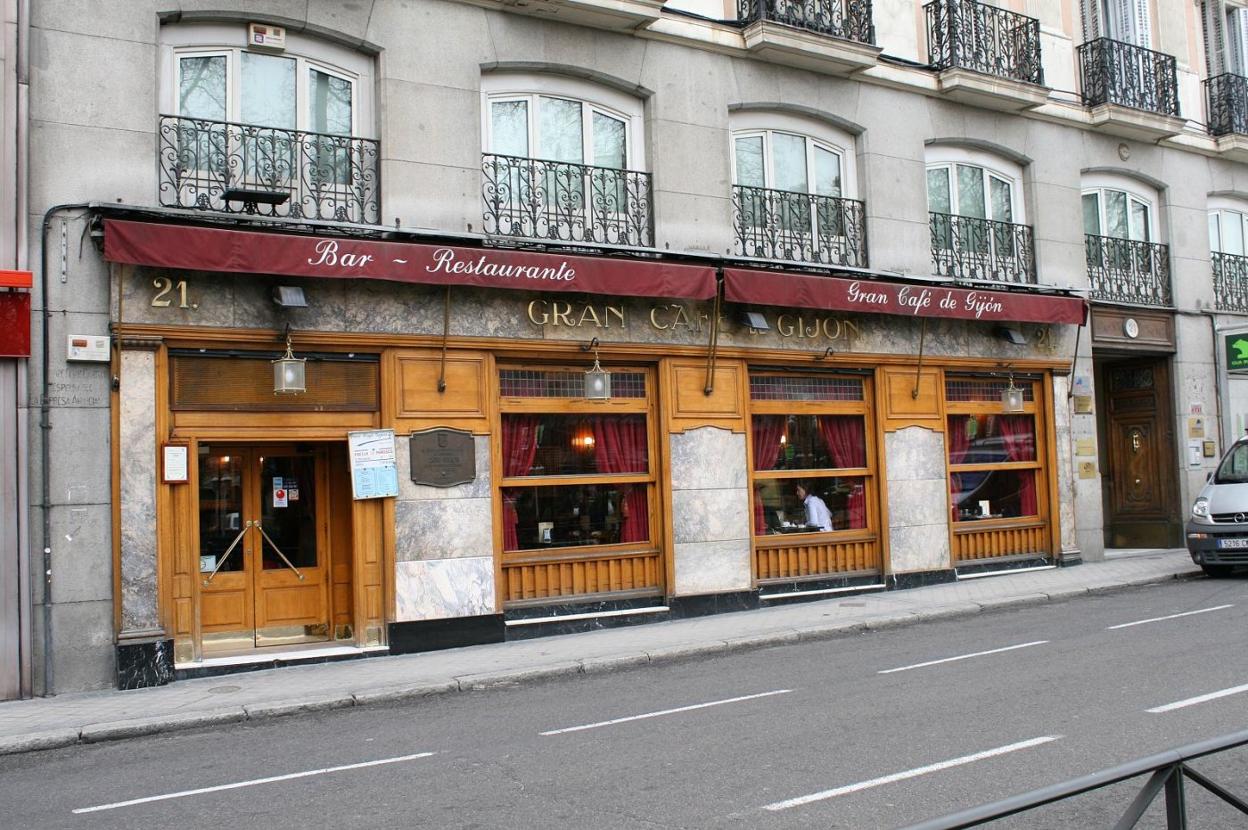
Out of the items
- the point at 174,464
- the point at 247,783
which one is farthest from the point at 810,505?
the point at 247,783

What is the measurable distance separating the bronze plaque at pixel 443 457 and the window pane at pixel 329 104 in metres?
3.54

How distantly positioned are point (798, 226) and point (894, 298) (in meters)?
1.65

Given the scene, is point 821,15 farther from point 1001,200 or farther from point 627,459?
point 627,459

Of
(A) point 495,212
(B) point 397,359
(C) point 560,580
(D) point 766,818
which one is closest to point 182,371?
(B) point 397,359

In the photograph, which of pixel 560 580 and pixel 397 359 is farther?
pixel 560 580

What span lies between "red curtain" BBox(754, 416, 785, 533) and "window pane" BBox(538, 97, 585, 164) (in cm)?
423

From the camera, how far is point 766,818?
574 cm

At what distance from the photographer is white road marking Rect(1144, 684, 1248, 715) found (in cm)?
776

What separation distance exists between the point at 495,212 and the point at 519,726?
22.2 ft

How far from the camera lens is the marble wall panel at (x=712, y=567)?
1412 centimetres

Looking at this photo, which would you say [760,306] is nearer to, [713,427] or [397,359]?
[713,427]

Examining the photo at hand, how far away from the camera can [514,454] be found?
43.9 ft

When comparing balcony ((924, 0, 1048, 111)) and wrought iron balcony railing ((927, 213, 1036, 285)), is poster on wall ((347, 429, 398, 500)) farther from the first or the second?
balcony ((924, 0, 1048, 111))

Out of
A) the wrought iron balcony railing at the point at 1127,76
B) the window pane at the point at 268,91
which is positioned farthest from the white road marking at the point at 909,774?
the wrought iron balcony railing at the point at 1127,76
